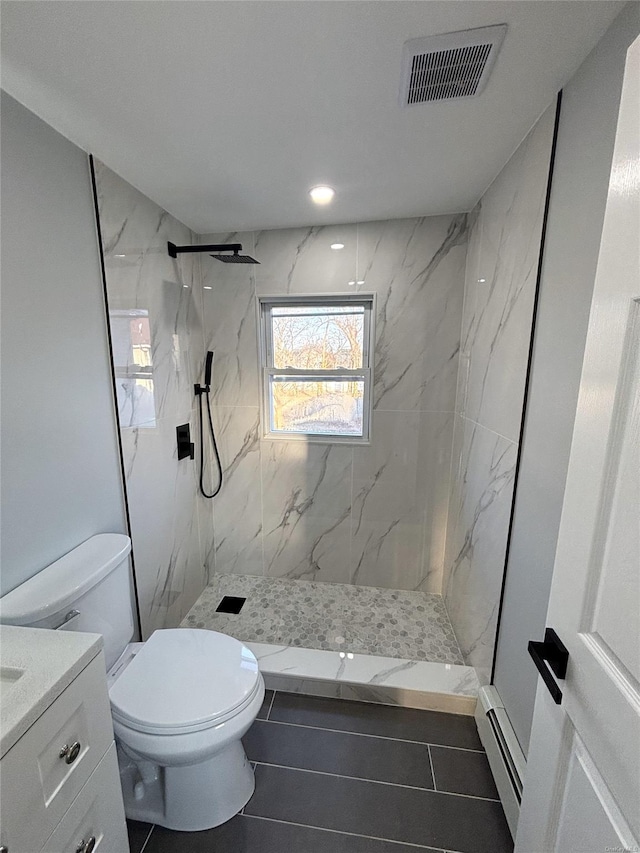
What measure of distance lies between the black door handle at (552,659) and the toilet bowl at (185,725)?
882 mm

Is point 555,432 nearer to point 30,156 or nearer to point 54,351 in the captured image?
point 54,351

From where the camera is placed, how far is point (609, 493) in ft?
1.96

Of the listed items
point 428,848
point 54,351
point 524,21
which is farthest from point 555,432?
point 54,351

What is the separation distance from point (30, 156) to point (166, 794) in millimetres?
2131

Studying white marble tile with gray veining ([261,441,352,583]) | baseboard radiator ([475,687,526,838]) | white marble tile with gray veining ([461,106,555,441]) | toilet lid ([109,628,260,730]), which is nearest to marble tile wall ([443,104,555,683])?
white marble tile with gray veining ([461,106,555,441])

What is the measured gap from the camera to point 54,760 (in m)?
0.75

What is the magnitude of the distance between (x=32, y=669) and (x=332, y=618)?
1.64 meters

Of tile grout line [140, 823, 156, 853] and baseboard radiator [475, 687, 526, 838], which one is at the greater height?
baseboard radiator [475, 687, 526, 838]

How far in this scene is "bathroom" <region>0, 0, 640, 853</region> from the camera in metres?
0.80

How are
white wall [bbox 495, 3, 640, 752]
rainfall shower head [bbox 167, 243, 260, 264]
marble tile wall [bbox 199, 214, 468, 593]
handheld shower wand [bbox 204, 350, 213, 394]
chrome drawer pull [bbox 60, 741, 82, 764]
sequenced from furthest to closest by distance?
handheld shower wand [bbox 204, 350, 213, 394], marble tile wall [bbox 199, 214, 468, 593], rainfall shower head [bbox 167, 243, 260, 264], white wall [bbox 495, 3, 640, 752], chrome drawer pull [bbox 60, 741, 82, 764]

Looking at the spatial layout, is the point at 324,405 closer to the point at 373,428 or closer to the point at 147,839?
the point at 373,428

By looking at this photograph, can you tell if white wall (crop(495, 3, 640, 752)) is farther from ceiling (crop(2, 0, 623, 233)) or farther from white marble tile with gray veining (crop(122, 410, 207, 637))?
white marble tile with gray veining (crop(122, 410, 207, 637))

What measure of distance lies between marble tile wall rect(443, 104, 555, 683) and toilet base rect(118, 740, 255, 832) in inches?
42.6

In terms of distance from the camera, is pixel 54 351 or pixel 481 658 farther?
pixel 481 658
